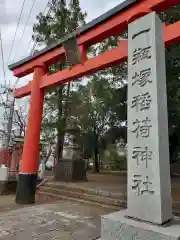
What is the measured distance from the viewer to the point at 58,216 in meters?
4.41

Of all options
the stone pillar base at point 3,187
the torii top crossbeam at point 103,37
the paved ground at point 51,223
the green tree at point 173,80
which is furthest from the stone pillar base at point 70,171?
the green tree at point 173,80

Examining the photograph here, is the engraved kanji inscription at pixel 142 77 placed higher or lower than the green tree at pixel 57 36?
lower

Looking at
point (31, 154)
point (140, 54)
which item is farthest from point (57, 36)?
point (140, 54)

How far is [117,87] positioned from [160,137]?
9.12m

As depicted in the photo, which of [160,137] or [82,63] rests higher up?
[82,63]

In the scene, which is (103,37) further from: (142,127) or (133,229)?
(133,229)

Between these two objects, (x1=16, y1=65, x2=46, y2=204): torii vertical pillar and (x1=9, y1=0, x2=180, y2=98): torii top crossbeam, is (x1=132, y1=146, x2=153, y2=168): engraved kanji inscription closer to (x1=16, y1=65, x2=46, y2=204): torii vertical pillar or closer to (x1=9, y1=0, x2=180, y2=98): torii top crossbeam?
(x1=9, y1=0, x2=180, y2=98): torii top crossbeam

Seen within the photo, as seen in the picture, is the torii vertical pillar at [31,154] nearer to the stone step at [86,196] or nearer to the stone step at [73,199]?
the stone step at [73,199]

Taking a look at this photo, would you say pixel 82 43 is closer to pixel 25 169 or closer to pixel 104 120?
pixel 25 169

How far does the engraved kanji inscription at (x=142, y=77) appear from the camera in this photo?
2734 millimetres

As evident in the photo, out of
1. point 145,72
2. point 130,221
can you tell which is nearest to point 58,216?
point 130,221

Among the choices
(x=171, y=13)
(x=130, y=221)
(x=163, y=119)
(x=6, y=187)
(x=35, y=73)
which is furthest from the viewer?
(x=171, y=13)

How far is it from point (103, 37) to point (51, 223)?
4.30 metres

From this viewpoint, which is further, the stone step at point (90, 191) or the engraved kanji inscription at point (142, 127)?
the stone step at point (90, 191)
